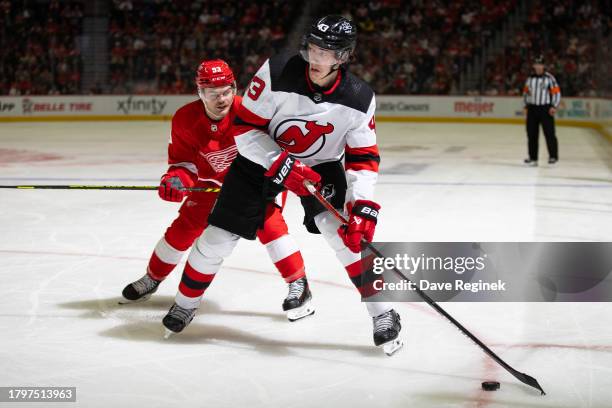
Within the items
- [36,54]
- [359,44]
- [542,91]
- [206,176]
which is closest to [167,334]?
[206,176]

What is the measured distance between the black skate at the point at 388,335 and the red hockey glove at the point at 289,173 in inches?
23.9

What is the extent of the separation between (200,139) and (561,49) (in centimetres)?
1267

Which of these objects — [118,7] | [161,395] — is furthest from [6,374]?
[118,7]

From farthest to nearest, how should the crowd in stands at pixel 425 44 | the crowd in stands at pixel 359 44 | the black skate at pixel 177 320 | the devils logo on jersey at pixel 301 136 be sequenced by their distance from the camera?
the crowd in stands at pixel 425 44
the crowd in stands at pixel 359 44
the black skate at pixel 177 320
the devils logo on jersey at pixel 301 136

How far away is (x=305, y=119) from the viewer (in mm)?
3156

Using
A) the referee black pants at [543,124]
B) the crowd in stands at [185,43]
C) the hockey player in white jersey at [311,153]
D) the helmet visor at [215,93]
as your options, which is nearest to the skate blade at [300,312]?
the hockey player in white jersey at [311,153]

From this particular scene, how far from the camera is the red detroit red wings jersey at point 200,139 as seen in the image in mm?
3652

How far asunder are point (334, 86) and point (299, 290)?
1.06m

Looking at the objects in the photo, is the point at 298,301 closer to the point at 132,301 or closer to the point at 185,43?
the point at 132,301

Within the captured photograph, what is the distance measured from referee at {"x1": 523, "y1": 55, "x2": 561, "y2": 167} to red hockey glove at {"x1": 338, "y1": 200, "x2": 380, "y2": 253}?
6747mm

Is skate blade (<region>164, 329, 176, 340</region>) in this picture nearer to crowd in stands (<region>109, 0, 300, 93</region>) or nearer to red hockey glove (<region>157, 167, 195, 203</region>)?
red hockey glove (<region>157, 167, 195, 203</region>)

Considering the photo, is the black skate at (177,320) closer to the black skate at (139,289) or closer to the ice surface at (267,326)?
the ice surface at (267,326)

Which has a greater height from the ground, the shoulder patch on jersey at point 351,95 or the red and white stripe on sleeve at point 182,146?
the shoulder patch on jersey at point 351,95

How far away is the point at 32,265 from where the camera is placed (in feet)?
15.3
